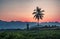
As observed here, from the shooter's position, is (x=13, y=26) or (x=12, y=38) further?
(x=13, y=26)

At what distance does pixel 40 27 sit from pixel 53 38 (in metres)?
13.0

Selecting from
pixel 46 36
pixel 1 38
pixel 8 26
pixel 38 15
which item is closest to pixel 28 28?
pixel 8 26

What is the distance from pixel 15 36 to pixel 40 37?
457 cm

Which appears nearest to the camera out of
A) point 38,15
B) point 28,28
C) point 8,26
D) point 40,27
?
point 8,26

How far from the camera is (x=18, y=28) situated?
32.3 meters

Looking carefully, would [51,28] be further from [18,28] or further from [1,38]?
[1,38]

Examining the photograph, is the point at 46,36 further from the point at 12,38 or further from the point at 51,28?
the point at 51,28

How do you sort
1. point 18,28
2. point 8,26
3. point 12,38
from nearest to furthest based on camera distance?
point 12,38, point 8,26, point 18,28

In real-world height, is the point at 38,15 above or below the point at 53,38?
above

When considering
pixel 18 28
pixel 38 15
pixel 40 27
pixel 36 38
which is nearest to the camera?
pixel 36 38

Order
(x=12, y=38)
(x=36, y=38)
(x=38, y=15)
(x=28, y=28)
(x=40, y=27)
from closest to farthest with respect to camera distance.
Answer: (x=12, y=38) < (x=36, y=38) < (x=28, y=28) < (x=40, y=27) < (x=38, y=15)

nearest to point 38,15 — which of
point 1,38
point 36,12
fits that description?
point 36,12

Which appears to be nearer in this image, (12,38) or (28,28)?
(12,38)

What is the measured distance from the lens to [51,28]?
3659cm
